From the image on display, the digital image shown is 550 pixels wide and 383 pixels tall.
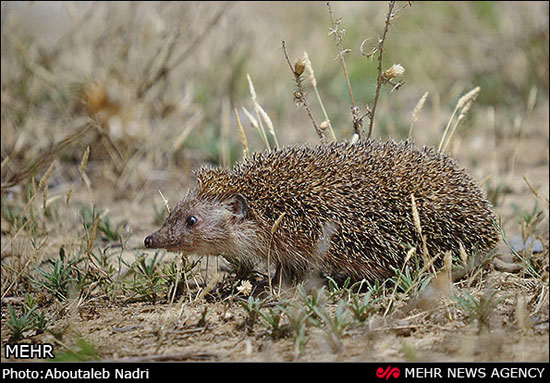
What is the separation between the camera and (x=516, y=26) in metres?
9.14

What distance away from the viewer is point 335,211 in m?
4.02

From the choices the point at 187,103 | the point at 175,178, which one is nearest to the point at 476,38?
the point at 187,103

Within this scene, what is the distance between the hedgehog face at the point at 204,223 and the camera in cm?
428

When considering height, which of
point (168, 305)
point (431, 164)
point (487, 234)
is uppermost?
point (431, 164)

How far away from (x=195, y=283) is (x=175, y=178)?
8.99ft

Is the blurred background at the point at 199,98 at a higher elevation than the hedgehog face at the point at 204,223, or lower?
higher

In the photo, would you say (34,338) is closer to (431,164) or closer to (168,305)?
(168,305)

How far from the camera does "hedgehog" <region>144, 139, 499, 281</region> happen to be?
4.01 m
